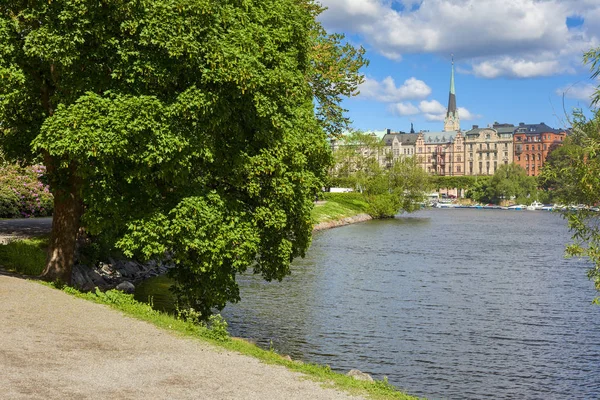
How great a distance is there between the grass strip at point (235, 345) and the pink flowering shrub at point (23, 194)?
74.5 feet

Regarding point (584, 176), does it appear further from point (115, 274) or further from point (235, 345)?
point (115, 274)

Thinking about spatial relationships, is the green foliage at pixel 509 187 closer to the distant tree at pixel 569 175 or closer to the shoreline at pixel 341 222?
the shoreline at pixel 341 222

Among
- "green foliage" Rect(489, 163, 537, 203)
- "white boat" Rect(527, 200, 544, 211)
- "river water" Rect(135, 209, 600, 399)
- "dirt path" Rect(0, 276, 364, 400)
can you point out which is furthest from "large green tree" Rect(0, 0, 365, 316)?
"green foliage" Rect(489, 163, 537, 203)

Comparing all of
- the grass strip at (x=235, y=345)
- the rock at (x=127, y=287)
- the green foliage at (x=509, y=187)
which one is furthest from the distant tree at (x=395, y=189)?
the grass strip at (x=235, y=345)

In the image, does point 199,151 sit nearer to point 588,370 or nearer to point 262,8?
point 262,8

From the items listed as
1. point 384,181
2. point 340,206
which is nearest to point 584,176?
point 340,206

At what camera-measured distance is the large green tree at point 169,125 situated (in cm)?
1922

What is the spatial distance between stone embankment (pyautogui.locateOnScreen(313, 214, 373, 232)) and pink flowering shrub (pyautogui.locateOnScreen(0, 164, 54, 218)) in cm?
3855

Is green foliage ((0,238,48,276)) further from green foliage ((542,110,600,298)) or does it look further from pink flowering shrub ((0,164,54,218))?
green foliage ((542,110,600,298))

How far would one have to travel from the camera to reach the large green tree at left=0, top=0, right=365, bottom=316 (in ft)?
63.1

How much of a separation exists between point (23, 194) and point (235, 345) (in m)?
31.0

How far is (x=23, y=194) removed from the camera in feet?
140

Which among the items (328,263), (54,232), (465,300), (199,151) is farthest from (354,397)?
(328,263)

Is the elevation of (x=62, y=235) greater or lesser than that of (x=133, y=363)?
greater
